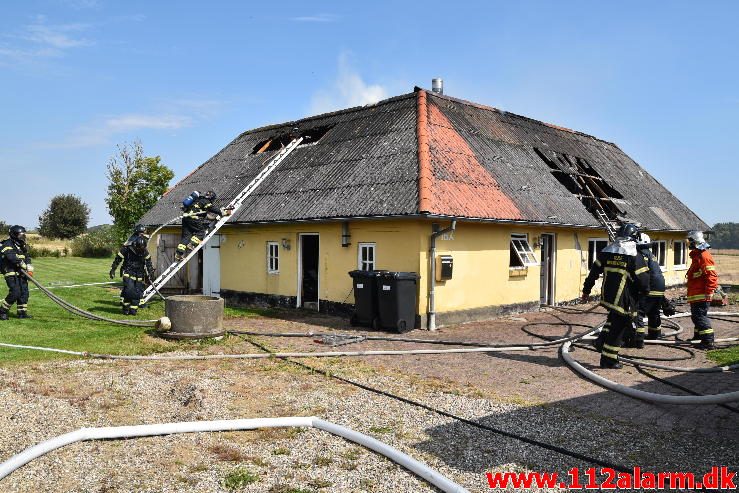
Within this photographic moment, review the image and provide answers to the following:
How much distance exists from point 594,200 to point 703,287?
787 centimetres

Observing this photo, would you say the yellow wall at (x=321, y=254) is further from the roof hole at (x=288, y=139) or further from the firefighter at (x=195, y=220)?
the roof hole at (x=288, y=139)

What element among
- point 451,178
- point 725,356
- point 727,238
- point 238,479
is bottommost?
point 238,479

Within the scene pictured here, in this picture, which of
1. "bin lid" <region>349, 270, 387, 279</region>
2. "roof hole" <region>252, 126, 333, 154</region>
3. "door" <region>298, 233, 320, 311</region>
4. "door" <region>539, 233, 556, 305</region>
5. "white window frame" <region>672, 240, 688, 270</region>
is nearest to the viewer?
"bin lid" <region>349, 270, 387, 279</region>

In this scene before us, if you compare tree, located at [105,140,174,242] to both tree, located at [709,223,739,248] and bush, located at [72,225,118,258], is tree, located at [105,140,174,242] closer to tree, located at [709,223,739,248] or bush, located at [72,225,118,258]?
bush, located at [72,225,118,258]

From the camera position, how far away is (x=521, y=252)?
1454 centimetres

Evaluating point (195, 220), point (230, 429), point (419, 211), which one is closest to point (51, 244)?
point (195, 220)

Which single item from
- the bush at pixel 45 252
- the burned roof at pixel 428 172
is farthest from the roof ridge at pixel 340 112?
the bush at pixel 45 252

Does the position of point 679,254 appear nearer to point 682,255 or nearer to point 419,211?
point 682,255

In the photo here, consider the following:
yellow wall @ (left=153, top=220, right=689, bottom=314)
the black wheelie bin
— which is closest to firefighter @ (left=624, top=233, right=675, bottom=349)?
yellow wall @ (left=153, top=220, right=689, bottom=314)

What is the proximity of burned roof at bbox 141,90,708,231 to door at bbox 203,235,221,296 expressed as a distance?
→ 4.90 ft

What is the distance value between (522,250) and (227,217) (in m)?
8.30

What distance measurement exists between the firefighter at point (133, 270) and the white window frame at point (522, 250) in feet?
30.7

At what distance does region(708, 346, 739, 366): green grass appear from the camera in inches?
338

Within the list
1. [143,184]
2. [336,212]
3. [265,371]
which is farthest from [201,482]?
[143,184]
